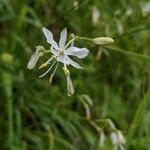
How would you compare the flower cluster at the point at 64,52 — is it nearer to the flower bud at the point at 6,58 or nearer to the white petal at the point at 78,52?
the white petal at the point at 78,52

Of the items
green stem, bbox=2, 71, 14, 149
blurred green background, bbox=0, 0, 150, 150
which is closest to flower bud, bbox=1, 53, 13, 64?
blurred green background, bbox=0, 0, 150, 150

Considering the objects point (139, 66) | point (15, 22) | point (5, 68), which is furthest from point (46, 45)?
point (139, 66)

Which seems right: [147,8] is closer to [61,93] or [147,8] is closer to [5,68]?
[61,93]

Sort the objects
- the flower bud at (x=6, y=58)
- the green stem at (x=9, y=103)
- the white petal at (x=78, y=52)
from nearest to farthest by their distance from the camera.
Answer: the white petal at (x=78, y=52), the flower bud at (x=6, y=58), the green stem at (x=9, y=103)

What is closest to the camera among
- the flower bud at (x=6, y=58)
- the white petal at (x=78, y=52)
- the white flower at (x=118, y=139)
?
the white petal at (x=78, y=52)

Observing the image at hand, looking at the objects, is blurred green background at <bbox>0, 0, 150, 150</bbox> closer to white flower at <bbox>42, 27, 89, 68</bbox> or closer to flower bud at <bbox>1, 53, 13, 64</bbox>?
flower bud at <bbox>1, 53, 13, 64</bbox>

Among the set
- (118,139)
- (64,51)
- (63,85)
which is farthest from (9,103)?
(64,51)

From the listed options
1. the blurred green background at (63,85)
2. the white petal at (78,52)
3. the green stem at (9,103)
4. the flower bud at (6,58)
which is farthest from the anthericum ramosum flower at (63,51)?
the green stem at (9,103)
